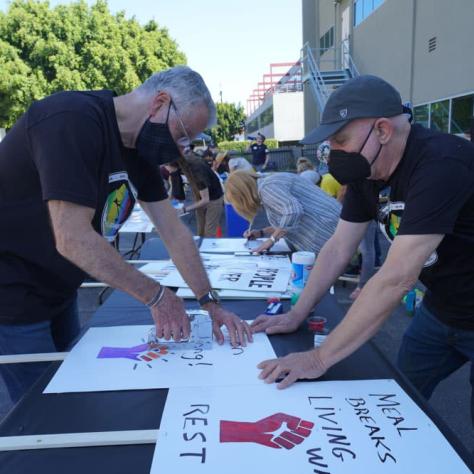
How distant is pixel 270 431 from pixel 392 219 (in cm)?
83

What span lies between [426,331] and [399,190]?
0.63m

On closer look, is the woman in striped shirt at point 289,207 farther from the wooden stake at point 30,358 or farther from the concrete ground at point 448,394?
the wooden stake at point 30,358

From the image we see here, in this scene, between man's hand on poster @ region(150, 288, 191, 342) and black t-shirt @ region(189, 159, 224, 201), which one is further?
black t-shirt @ region(189, 159, 224, 201)

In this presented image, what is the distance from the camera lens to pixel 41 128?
4.04 feet

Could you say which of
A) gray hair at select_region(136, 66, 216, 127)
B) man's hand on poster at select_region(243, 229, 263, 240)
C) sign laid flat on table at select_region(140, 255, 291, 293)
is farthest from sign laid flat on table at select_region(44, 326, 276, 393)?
man's hand on poster at select_region(243, 229, 263, 240)

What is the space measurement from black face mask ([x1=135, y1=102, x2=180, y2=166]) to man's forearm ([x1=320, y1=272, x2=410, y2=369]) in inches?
33.4

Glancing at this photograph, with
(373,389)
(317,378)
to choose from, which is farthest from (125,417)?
(373,389)

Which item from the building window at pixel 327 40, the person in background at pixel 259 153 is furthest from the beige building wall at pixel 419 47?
the person in background at pixel 259 153

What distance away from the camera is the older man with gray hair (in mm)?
1220

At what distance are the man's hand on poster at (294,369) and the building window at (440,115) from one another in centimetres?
738

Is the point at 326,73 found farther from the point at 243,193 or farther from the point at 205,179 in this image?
the point at 243,193

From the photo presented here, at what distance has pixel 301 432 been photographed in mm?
970

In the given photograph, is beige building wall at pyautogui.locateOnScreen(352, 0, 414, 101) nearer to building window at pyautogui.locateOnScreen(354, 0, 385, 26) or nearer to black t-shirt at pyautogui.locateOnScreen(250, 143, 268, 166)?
building window at pyautogui.locateOnScreen(354, 0, 385, 26)

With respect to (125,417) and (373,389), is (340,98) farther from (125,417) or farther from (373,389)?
(125,417)
